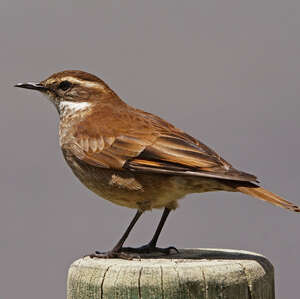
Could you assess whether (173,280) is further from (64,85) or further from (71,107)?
(64,85)

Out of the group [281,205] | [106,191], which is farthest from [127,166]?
[281,205]

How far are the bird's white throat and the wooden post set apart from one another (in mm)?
2961

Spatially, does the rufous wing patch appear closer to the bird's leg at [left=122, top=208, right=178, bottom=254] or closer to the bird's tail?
the bird's leg at [left=122, top=208, right=178, bottom=254]

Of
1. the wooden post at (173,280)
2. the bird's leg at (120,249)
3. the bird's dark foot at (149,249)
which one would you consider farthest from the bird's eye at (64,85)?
the wooden post at (173,280)

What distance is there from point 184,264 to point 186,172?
131 cm

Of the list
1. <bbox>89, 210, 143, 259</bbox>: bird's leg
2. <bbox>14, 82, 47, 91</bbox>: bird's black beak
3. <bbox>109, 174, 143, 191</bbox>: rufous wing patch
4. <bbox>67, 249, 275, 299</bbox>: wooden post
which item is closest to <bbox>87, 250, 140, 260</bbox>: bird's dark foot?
<bbox>89, 210, 143, 259</bbox>: bird's leg

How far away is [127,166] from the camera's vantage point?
20.9 ft

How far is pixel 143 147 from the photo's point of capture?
6.37m

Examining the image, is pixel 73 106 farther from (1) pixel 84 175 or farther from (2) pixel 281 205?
(2) pixel 281 205

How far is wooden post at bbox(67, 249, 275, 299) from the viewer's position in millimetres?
4445

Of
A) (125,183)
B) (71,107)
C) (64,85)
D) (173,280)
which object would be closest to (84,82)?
(64,85)

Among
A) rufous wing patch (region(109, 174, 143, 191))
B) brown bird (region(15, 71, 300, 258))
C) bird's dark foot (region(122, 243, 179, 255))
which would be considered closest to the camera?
brown bird (region(15, 71, 300, 258))

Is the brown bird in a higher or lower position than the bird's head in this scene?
lower

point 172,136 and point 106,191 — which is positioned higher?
point 172,136
